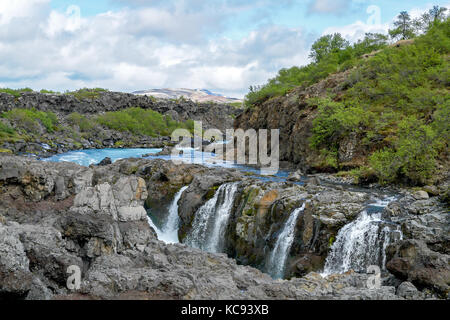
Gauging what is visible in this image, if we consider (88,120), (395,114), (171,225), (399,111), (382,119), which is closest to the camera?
(171,225)

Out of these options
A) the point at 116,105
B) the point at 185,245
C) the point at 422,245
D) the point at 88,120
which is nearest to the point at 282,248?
the point at 185,245

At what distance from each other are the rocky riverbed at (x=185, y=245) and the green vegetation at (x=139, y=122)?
2399 inches

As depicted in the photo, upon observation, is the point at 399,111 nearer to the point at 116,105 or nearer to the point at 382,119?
the point at 382,119

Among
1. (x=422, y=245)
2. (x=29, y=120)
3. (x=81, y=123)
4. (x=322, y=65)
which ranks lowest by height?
(x=422, y=245)

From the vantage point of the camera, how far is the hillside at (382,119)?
19.5 meters

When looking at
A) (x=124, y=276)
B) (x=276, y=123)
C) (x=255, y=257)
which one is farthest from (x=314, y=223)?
(x=276, y=123)

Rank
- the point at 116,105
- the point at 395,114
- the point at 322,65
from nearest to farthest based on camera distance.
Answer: the point at 395,114 < the point at 322,65 < the point at 116,105

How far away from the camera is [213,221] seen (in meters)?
18.8

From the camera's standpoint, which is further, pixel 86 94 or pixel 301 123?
pixel 86 94

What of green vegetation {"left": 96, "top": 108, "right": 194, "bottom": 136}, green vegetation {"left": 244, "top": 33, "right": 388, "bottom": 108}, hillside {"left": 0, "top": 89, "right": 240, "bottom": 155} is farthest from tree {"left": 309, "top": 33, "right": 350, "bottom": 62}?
green vegetation {"left": 96, "top": 108, "right": 194, "bottom": 136}

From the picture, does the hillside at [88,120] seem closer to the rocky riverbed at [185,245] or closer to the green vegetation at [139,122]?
the green vegetation at [139,122]

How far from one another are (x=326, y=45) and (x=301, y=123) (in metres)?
27.3

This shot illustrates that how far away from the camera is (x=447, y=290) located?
816 centimetres

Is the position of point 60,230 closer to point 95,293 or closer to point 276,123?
point 95,293
